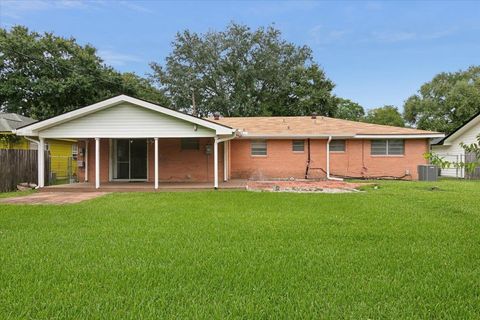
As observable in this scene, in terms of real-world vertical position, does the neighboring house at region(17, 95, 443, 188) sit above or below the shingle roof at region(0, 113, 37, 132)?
below

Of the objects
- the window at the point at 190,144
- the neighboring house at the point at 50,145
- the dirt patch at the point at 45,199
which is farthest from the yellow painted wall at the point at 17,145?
the window at the point at 190,144

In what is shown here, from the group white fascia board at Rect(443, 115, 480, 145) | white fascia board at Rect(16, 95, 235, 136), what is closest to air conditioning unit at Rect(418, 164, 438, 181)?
white fascia board at Rect(443, 115, 480, 145)

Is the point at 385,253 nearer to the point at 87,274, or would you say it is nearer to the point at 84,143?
the point at 87,274

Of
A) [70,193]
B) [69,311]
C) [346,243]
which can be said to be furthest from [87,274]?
[70,193]

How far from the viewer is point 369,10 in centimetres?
1911

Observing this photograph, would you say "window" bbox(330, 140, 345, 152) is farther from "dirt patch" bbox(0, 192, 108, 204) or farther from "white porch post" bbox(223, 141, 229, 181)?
"dirt patch" bbox(0, 192, 108, 204)

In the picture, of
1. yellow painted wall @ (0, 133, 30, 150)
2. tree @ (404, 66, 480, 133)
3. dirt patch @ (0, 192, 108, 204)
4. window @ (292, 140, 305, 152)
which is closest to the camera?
dirt patch @ (0, 192, 108, 204)

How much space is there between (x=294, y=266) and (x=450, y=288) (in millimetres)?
1698

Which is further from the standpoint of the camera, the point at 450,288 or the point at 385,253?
the point at 385,253

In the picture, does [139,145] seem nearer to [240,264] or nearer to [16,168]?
[16,168]

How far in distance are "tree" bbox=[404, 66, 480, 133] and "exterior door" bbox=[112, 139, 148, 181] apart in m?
34.0

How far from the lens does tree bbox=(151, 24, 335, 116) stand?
126ft

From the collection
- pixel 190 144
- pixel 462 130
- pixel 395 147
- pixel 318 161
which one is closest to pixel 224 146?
pixel 190 144

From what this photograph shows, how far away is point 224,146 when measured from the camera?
18203 millimetres
